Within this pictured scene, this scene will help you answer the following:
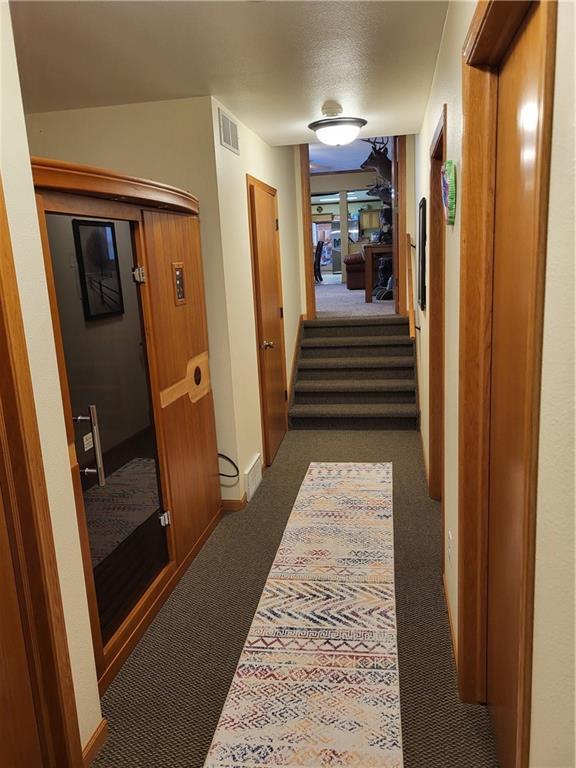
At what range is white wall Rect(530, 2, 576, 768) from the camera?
905 mm

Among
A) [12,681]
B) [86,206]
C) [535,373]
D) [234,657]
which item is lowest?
[234,657]

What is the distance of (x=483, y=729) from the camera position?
6.61 feet

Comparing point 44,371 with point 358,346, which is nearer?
point 44,371

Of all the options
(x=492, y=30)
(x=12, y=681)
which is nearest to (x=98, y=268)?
(x=12, y=681)

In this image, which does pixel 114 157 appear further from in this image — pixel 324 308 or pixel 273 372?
pixel 324 308

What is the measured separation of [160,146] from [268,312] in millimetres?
1604

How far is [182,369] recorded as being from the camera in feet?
10.4

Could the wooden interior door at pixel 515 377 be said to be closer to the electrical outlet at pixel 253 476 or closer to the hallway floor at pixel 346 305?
the electrical outlet at pixel 253 476

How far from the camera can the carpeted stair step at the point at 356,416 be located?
5.44 metres

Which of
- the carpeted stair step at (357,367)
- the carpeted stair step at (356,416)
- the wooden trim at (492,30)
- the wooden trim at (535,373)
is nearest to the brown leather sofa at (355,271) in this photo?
the carpeted stair step at (357,367)

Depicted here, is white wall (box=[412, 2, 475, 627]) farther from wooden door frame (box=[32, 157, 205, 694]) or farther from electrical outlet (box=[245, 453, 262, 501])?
electrical outlet (box=[245, 453, 262, 501])

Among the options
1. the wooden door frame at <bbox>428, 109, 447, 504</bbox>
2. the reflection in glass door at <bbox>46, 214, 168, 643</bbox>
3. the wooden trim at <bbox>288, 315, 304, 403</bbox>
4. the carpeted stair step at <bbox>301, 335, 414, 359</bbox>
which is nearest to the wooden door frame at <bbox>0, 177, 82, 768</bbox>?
the reflection in glass door at <bbox>46, 214, 168, 643</bbox>

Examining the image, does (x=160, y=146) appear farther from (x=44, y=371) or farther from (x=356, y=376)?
(x=356, y=376)

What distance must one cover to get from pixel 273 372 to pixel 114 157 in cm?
206
